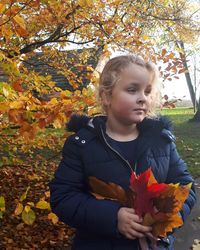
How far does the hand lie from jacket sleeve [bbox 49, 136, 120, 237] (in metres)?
0.04

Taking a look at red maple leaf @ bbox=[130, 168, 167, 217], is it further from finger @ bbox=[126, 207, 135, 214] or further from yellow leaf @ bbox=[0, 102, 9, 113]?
yellow leaf @ bbox=[0, 102, 9, 113]

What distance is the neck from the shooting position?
6.52 ft

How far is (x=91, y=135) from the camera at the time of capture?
196cm

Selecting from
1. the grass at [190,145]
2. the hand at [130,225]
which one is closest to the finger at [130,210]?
the hand at [130,225]

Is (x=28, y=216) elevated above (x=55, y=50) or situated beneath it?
situated beneath

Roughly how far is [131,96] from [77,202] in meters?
0.58

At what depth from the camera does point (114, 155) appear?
74.6 inches

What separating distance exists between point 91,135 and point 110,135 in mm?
105

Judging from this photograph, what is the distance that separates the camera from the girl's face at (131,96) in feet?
6.20

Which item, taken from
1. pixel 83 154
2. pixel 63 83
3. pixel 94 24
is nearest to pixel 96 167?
pixel 83 154

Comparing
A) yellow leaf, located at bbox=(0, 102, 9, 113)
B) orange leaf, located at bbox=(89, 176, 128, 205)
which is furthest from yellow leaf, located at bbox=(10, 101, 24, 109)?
orange leaf, located at bbox=(89, 176, 128, 205)

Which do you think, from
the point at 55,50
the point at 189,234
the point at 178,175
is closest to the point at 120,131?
the point at 178,175

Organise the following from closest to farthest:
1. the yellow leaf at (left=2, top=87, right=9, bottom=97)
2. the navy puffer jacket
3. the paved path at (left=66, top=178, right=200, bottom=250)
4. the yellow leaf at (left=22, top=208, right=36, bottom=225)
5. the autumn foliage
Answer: the navy puffer jacket < the yellow leaf at (left=2, top=87, right=9, bottom=97) < the yellow leaf at (left=22, top=208, right=36, bottom=225) < the autumn foliage < the paved path at (left=66, top=178, right=200, bottom=250)

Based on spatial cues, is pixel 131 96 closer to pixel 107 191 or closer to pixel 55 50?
pixel 107 191
